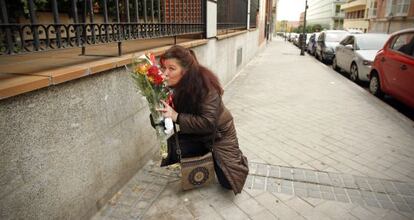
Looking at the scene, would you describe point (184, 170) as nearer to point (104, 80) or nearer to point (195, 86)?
point (195, 86)

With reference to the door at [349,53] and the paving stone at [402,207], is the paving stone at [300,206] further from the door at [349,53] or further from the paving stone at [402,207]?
the door at [349,53]

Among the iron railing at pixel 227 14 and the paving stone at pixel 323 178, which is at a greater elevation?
the iron railing at pixel 227 14

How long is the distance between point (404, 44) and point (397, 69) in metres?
0.55

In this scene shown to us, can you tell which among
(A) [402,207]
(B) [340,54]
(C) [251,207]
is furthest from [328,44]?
(C) [251,207]

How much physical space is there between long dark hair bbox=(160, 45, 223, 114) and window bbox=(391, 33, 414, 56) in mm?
5126

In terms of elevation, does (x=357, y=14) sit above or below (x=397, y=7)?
above

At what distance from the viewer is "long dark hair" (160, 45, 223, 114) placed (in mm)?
2584

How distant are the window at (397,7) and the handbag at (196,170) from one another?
Result: 109 feet

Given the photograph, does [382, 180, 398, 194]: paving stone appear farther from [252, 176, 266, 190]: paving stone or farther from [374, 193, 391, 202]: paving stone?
[252, 176, 266, 190]: paving stone

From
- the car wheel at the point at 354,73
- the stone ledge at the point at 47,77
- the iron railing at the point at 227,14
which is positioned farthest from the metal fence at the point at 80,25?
the car wheel at the point at 354,73

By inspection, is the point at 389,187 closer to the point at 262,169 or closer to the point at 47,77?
the point at 262,169

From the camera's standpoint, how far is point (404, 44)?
6.20m

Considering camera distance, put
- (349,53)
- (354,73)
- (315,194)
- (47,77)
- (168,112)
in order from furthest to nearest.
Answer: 1. (349,53)
2. (354,73)
3. (315,194)
4. (168,112)
5. (47,77)

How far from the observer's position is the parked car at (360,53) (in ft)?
28.4
